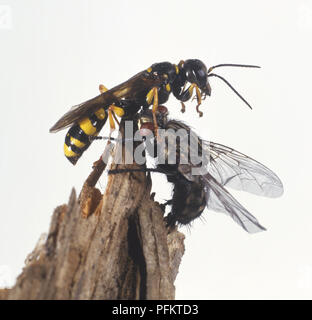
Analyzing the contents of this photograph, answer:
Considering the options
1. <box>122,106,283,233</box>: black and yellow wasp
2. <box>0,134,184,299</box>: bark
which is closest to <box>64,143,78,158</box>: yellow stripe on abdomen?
<box>0,134,184,299</box>: bark

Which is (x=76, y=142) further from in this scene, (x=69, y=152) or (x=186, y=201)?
(x=186, y=201)

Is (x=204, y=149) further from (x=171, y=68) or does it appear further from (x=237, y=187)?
(x=171, y=68)

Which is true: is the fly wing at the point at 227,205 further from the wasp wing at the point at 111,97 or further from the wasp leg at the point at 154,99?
the wasp wing at the point at 111,97

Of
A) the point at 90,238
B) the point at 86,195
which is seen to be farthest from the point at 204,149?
the point at 90,238

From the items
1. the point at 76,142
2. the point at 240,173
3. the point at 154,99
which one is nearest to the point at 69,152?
the point at 76,142

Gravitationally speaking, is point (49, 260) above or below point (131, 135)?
below

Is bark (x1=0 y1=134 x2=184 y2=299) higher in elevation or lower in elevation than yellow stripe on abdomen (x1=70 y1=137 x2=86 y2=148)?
lower

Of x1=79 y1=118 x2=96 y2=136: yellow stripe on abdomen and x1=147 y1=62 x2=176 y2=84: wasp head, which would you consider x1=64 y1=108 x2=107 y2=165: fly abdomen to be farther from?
x1=147 y1=62 x2=176 y2=84: wasp head
